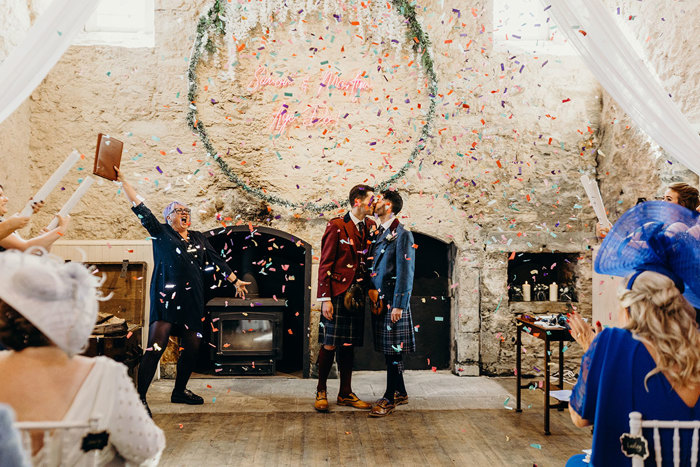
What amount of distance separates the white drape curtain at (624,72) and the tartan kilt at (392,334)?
7.08 ft

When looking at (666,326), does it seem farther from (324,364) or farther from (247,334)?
(247,334)

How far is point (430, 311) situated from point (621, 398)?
4.16 m

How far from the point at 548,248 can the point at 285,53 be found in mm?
3239

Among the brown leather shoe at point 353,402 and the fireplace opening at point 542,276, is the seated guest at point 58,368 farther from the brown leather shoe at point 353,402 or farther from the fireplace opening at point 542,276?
the fireplace opening at point 542,276

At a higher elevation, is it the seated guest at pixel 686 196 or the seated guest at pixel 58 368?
the seated guest at pixel 686 196

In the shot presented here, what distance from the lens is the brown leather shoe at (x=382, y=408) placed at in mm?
4246

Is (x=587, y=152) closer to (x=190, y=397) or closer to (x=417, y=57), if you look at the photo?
(x=417, y=57)

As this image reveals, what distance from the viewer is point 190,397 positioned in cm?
462

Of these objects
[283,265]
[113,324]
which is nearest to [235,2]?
[283,265]

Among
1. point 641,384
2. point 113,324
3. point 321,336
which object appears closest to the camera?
point 641,384

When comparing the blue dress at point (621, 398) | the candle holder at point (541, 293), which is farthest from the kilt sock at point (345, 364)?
the blue dress at point (621, 398)

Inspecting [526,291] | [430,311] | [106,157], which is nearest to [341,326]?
[430,311]

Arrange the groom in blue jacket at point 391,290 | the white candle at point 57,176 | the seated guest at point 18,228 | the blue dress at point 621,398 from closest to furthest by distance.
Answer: the blue dress at point 621,398 → the white candle at point 57,176 → the seated guest at point 18,228 → the groom in blue jacket at point 391,290

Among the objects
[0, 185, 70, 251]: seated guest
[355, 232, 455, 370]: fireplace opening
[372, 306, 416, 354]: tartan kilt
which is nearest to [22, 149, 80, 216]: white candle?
[0, 185, 70, 251]: seated guest
